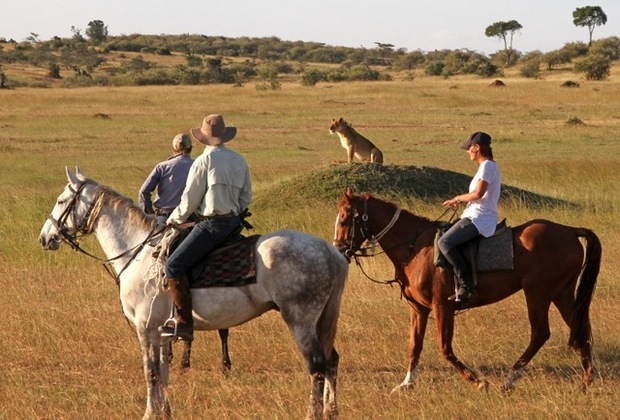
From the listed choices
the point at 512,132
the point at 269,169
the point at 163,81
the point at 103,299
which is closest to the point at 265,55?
the point at 163,81

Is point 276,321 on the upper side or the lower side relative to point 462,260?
lower

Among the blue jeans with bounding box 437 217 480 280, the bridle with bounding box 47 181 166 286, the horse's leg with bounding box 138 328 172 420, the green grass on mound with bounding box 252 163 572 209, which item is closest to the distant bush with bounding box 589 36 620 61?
the green grass on mound with bounding box 252 163 572 209

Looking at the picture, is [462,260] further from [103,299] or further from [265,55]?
[265,55]

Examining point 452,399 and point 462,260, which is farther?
point 462,260

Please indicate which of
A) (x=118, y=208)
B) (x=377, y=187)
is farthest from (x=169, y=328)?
(x=377, y=187)

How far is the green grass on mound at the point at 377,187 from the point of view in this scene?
17359mm

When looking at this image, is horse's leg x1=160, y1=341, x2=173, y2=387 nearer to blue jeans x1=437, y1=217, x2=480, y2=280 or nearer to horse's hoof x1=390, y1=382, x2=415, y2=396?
horse's hoof x1=390, y1=382, x2=415, y2=396

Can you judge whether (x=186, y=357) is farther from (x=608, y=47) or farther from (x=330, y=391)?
(x=608, y=47)

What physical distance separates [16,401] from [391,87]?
4947 cm

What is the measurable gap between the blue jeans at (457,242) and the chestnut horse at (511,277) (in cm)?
15

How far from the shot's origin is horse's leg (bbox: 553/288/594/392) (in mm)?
8407

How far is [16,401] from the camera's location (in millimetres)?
8234

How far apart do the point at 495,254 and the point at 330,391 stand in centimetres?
205

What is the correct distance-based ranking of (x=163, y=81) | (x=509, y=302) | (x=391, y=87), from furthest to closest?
(x=163, y=81) < (x=391, y=87) < (x=509, y=302)
